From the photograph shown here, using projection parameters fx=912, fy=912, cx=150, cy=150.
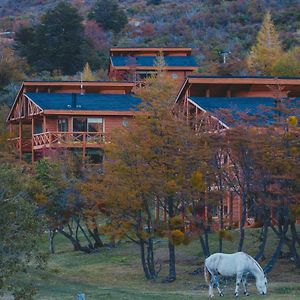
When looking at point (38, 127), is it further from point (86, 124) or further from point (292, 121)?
point (292, 121)

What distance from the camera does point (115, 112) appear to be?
193ft

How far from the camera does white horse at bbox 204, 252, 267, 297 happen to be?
26188 mm

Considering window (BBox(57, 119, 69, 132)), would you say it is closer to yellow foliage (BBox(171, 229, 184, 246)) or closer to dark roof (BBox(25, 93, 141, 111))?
dark roof (BBox(25, 93, 141, 111))

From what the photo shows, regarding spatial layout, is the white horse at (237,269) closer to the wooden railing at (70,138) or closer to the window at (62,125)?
the wooden railing at (70,138)

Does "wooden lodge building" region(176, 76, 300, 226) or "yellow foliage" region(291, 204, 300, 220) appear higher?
"wooden lodge building" region(176, 76, 300, 226)

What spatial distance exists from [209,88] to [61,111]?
13.4m

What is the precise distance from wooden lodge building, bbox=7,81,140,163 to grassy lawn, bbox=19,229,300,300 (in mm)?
14733

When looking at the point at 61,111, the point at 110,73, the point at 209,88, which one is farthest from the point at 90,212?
the point at 110,73

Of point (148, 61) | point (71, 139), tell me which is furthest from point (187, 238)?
point (148, 61)

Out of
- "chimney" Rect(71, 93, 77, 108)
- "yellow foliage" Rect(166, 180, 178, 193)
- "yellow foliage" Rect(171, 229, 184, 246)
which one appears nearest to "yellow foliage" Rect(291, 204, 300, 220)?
"yellow foliage" Rect(171, 229, 184, 246)

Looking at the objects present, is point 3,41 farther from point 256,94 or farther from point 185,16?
point 256,94

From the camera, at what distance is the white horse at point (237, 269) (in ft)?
85.9

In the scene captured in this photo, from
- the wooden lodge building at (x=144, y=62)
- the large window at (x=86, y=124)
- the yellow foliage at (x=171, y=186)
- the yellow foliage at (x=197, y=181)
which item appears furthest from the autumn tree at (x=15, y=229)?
the wooden lodge building at (x=144, y=62)

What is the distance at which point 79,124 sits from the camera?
59156 mm
